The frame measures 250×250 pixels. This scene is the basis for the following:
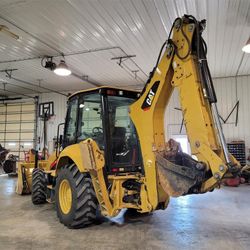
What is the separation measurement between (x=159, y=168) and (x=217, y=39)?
13.9ft

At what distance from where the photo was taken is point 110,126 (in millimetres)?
4133

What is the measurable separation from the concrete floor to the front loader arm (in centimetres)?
62

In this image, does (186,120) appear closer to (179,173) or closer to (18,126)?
(179,173)

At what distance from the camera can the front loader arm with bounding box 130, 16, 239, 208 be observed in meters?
2.77

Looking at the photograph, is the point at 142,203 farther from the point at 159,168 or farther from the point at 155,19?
the point at 155,19

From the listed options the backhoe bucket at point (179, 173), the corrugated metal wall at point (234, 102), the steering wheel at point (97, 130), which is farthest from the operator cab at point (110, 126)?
the corrugated metal wall at point (234, 102)

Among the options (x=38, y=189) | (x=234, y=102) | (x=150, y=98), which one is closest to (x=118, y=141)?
(x=150, y=98)

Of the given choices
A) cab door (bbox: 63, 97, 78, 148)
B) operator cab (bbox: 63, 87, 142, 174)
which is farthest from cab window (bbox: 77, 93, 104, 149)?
cab door (bbox: 63, 97, 78, 148)

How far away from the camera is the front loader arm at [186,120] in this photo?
2.77 meters

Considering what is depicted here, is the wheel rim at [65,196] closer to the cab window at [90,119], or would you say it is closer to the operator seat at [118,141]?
the cab window at [90,119]

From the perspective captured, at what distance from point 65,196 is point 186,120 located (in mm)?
2621

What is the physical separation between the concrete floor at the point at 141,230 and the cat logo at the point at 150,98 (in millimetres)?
1798

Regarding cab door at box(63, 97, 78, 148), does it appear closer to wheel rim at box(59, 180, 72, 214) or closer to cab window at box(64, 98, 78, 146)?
cab window at box(64, 98, 78, 146)

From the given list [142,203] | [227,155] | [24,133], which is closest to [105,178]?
[142,203]
